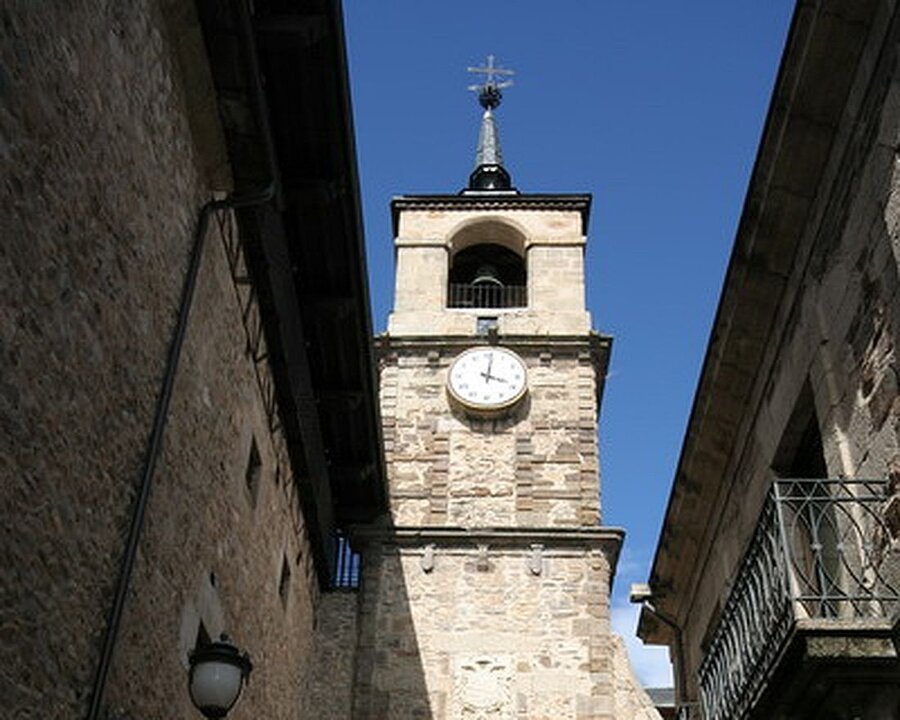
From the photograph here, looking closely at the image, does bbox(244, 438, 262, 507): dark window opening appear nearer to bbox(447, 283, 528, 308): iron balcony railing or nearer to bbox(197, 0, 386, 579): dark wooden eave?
bbox(197, 0, 386, 579): dark wooden eave

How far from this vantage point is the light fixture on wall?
660 centimetres

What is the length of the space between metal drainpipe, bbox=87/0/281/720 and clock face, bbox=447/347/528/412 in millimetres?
9797

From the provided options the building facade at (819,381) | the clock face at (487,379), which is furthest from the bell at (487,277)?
the building facade at (819,381)

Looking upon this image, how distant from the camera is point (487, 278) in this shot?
837 inches

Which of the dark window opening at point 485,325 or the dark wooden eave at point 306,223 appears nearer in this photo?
the dark wooden eave at point 306,223

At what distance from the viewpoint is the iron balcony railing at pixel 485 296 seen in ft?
69.8

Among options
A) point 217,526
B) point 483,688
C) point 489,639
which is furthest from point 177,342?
point 489,639

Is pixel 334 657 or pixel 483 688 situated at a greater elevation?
pixel 334 657

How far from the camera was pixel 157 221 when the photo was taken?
7316mm

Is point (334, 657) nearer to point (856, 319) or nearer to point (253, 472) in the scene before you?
point (253, 472)

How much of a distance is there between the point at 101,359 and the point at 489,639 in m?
11.4

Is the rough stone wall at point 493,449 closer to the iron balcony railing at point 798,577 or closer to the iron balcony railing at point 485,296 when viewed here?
the iron balcony railing at point 485,296

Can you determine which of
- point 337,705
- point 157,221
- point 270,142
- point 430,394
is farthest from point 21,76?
point 430,394

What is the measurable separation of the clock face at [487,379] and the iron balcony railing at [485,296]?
1668 millimetres
